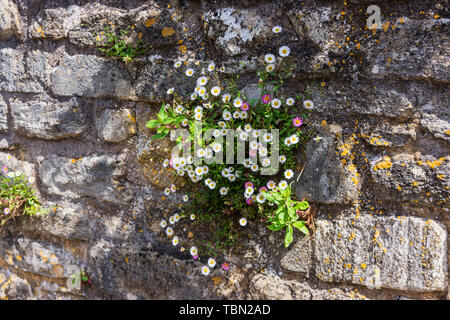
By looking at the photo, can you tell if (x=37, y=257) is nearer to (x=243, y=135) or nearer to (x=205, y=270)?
(x=205, y=270)

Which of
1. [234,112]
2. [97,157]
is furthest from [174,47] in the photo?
[97,157]

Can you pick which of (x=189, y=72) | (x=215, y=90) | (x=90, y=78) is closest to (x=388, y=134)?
(x=215, y=90)

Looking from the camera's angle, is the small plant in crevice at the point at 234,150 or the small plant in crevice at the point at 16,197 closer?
the small plant in crevice at the point at 234,150

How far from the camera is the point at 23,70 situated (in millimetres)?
2033

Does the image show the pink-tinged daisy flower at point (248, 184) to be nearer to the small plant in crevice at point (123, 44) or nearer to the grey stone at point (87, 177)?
the grey stone at point (87, 177)

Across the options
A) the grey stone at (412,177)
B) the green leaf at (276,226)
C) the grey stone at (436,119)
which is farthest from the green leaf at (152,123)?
the grey stone at (436,119)

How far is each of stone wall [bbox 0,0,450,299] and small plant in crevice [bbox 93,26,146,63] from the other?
4 cm

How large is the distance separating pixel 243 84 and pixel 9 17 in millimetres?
1467

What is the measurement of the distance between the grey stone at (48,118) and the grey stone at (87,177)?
0.52 ft

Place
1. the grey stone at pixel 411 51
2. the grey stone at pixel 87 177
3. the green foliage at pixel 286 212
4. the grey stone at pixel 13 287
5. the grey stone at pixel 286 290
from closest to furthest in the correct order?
the grey stone at pixel 411 51
the green foliage at pixel 286 212
the grey stone at pixel 286 290
the grey stone at pixel 87 177
the grey stone at pixel 13 287

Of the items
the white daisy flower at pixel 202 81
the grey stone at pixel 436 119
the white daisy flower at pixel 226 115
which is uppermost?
the white daisy flower at pixel 202 81

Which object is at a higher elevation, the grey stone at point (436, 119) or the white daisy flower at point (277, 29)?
the white daisy flower at point (277, 29)

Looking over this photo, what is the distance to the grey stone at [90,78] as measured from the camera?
1.84 metres

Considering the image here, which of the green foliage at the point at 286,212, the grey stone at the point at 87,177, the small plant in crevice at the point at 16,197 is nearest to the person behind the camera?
the green foliage at the point at 286,212
